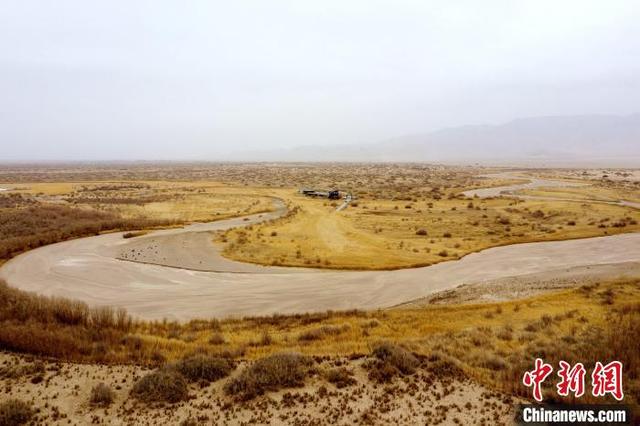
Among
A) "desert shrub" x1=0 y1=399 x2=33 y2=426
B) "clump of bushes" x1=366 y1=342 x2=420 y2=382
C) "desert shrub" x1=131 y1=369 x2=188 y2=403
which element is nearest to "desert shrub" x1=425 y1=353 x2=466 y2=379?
"clump of bushes" x1=366 y1=342 x2=420 y2=382

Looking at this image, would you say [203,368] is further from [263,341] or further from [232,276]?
[232,276]

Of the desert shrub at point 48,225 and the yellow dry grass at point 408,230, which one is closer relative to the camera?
the yellow dry grass at point 408,230

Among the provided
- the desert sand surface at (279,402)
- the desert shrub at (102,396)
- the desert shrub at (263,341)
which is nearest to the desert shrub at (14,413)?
the desert sand surface at (279,402)

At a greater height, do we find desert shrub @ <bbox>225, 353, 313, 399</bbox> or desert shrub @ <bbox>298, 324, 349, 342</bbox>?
desert shrub @ <bbox>225, 353, 313, 399</bbox>

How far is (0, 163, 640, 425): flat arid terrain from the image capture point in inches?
338

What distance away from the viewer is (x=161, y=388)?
877 cm

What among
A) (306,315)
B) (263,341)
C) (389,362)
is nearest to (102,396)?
(263,341)

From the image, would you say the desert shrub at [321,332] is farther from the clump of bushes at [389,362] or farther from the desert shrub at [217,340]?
the clump of bushes at [389,362]

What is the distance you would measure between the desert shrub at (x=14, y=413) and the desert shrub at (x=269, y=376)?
431 cm

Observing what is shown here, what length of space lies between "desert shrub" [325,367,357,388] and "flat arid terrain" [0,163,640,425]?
0.04 meters

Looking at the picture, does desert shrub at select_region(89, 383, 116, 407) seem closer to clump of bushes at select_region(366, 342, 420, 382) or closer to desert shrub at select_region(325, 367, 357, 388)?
desert shrub at select_region(325, 367, 357, 388)

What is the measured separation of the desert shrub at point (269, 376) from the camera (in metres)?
8.90

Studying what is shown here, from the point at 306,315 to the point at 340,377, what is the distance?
7.79 m

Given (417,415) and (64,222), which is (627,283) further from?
(64,222)
